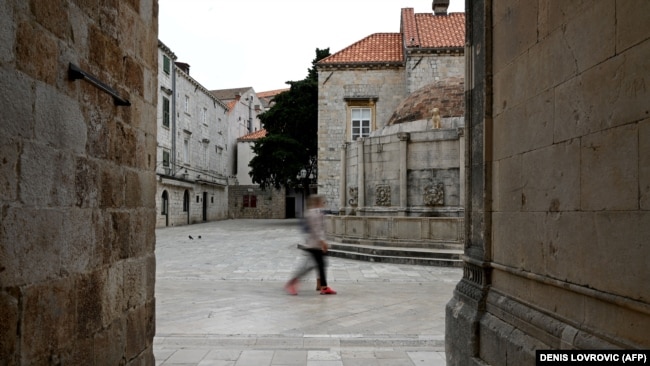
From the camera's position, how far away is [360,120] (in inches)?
1207

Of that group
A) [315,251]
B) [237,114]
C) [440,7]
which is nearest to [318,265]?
[315,251]

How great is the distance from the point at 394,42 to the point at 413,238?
22.7 m

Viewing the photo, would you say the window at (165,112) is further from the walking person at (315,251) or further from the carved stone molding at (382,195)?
the walking person at (315,251)

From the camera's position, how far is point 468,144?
14.8 feet

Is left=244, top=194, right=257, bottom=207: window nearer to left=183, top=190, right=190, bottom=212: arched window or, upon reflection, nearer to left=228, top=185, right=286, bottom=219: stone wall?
left=228, top=185, right=286, bottom=219: stone wall

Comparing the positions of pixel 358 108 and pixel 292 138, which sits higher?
pixel 358 108

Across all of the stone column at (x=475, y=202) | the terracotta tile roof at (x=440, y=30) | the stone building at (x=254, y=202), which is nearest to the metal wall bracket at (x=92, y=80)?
the stone column at (x=475, y=202)

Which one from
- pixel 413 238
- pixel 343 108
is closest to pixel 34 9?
pixel 413 238

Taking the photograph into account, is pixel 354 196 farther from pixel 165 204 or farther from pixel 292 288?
pixel 165 204

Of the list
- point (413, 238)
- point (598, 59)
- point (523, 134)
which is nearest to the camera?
point (598, 59)

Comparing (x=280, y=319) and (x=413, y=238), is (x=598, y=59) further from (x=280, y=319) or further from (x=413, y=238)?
(x=413, y=238)

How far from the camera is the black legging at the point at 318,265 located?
8141 mm

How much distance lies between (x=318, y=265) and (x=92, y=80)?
571 centimetres

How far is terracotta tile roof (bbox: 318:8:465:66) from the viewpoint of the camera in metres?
29.3
